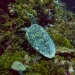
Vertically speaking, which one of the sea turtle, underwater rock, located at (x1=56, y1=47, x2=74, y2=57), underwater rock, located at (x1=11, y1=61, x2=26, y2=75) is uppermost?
the sea turtle

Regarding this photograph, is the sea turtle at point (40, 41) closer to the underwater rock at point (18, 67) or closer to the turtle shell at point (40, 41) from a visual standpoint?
the turtle shell at point (40, 41)

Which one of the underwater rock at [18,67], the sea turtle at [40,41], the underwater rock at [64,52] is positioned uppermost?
the sea turtle at [40,41]

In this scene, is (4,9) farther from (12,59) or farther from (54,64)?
(54,64)

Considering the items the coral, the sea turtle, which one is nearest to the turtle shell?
the sea turtle

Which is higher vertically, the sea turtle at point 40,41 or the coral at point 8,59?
the sea turtle at point 40,41

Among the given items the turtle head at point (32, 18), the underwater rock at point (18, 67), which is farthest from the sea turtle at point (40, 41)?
the underwater rock at point (18, 67)

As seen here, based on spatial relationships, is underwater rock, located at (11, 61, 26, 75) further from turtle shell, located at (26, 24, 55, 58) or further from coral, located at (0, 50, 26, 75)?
turtle shell, located at (26, 24, 55, 58)

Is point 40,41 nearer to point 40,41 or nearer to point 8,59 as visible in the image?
point 40,41

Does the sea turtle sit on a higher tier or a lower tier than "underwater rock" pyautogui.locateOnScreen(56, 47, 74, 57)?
higher

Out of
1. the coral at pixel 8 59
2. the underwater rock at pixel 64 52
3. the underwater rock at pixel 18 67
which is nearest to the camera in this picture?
the underwater rock at pixel 18 67
